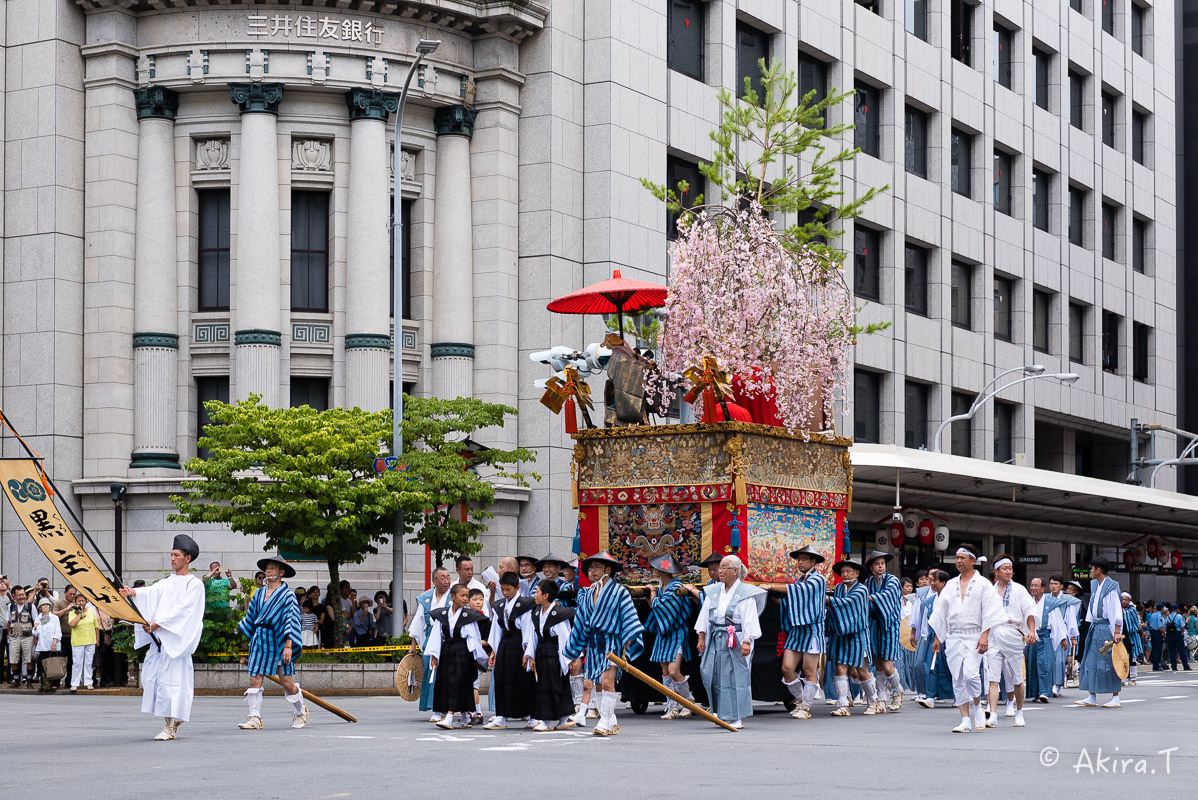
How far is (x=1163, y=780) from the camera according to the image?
13.1m

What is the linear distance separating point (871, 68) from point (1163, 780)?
1403 inches

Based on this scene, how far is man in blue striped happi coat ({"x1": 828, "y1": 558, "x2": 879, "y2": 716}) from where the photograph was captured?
2095 centimetres

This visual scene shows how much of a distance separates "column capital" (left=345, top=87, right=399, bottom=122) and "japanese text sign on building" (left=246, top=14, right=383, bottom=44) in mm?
1104

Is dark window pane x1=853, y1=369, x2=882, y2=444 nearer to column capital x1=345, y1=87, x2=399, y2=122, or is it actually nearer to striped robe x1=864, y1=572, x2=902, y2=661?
column capital x1=345, y1=87, x2=399, y2=122

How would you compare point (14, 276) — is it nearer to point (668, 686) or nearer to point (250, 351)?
point (250, 351)

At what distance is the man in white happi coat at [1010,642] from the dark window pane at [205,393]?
19.5m

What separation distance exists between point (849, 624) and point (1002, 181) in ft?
117

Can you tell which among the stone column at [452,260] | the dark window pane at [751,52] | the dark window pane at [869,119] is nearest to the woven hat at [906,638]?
the stone column at [452,260]

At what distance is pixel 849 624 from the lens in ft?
68.7

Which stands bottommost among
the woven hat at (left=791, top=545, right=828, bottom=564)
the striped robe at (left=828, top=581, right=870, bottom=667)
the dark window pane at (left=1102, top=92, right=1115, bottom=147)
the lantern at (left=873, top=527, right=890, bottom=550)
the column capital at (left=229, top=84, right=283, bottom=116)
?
the striped robe at (left=828, top=581, right=870, bottom=667)

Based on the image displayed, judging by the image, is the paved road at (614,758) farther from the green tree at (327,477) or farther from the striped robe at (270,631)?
the green tree at (327,477)

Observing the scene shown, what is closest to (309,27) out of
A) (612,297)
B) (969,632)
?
(612,297)

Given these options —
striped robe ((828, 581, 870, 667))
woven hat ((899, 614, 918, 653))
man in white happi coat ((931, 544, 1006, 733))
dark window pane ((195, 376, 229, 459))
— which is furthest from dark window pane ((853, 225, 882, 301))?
man in white happi coat ((931, 544, 1006, 733))

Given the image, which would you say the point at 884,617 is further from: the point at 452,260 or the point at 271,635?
the point at 452,260
